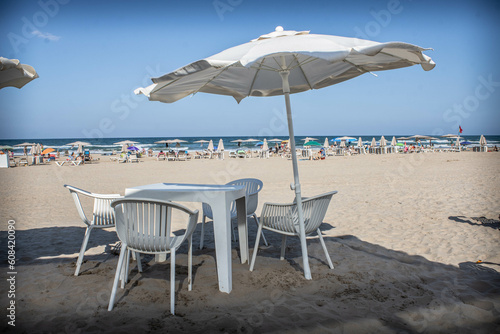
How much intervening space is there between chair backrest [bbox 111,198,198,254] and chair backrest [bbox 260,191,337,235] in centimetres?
100

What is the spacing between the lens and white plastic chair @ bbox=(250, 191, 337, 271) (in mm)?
3227

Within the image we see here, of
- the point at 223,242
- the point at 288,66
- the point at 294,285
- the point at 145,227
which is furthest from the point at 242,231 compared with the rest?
the point at 288,66

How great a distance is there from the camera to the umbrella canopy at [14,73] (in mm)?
2865

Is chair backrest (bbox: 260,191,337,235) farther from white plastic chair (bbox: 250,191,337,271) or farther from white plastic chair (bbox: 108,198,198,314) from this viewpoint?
white plastic chair (bbox: 108,198,198,314)

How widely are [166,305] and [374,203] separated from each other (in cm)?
544

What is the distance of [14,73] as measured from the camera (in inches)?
127

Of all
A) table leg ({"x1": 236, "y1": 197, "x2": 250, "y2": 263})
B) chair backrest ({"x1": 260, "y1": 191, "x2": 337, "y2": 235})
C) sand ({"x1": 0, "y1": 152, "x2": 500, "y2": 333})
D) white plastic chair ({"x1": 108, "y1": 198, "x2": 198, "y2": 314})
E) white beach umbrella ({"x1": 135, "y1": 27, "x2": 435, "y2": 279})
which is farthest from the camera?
table leg ({"x1": 236, "y1": 197, "x2": 250, "y2": 263})

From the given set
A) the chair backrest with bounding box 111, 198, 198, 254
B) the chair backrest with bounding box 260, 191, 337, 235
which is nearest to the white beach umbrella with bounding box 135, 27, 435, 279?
the chair backrest with bounding box 260, 191, 337, 235

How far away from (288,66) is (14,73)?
2.93 meters

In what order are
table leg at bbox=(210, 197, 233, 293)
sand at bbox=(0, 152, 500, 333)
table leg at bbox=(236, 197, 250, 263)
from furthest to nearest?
table leg at bbox=(236, 197, 250, 263) → table leg at bbox=(210, 197, 233, 293) → sand at bbox=(0, 152, 500, 333)

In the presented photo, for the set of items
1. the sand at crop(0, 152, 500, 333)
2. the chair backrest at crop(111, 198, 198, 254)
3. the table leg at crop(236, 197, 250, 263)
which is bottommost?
the sand at crop(0, 152, 500, 333)

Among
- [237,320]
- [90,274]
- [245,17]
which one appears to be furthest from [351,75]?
[245,17]

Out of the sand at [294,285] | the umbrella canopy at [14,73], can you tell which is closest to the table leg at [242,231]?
the sand at [294,285]

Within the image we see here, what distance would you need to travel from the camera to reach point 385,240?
432 centimetres
